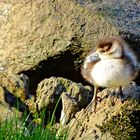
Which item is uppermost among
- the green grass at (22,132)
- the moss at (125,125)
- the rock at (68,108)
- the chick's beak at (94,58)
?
the chick's beak at (94,58)

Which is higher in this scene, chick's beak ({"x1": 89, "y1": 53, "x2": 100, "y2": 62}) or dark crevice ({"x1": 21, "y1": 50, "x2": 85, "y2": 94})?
chick's beak ({"x1": 89, "y1": 53, "x2": 100, "y2": 62})

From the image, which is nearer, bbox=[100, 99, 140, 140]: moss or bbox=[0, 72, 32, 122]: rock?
bbox=[100, 99, 140, 140]: moss

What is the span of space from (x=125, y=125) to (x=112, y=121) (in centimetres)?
11

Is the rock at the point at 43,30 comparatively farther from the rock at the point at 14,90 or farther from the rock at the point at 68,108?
the rock at the point at 68,108

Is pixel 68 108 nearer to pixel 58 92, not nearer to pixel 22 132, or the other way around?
pixel 58 92

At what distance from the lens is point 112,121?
7176 mm

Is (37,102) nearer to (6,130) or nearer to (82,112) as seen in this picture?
(82,112)

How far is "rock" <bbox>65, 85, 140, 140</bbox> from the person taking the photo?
281 inches

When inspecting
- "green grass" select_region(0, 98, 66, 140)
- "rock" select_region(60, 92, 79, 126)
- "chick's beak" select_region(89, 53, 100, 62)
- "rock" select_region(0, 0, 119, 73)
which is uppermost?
"rock" select_region(0, 0, 119, 73)

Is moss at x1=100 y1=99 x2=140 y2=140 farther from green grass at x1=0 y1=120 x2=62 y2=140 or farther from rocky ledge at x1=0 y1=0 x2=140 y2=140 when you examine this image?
rocky ledge at x1=0 y1=0 x2=140 y2=140

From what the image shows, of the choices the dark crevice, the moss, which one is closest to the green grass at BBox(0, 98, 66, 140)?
the moss

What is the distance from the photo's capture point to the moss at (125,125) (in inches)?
281

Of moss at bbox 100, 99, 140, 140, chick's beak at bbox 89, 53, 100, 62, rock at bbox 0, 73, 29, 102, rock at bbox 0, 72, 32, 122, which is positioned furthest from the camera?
rock at bbox 0, 73, 29, 102

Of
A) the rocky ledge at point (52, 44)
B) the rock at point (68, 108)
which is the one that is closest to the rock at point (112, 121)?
the rock at point (68, 108)
